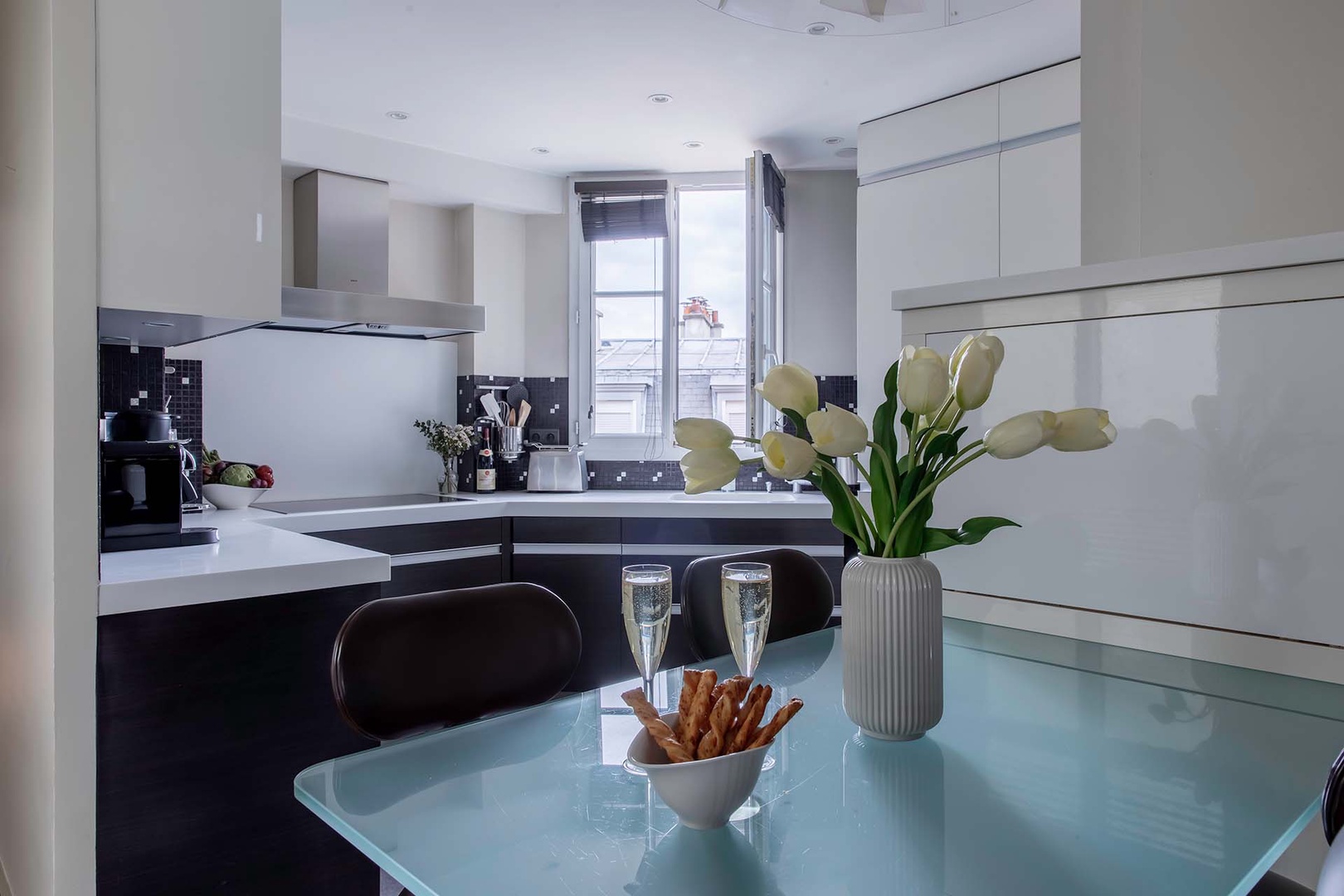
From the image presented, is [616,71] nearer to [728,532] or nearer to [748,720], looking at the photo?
[728,532]

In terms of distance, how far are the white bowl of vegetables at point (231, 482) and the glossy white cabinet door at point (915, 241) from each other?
7.94ft

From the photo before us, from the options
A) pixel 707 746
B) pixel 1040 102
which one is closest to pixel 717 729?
pixel 707 746

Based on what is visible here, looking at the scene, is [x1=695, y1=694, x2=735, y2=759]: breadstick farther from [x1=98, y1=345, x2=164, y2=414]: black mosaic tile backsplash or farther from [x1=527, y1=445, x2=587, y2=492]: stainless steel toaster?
[x1=527, y1=445, x2=587, y2=492]: stainless steel toaster

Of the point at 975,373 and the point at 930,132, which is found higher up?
the point at 930,132

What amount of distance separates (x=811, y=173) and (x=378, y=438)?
2.43 meters

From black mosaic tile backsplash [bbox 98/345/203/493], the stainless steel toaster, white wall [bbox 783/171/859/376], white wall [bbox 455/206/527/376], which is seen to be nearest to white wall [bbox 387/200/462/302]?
white wall [bbox 455/206/527/376]

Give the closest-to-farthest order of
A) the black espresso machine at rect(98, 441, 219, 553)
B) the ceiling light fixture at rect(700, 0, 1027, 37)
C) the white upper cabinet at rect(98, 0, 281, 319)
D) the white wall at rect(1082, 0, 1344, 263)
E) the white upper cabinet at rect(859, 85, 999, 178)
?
the ceiling light fixture at rect(700, 0, 1027, 37)
the white wall at rect(1082, 0, 1344, 263)
the white upper cabinet at rect(98, 0, 281, 319)
the black espresso machine at rect(98, 441, 219, 553)
the white upper cabinet at rect(859, 85, 999, 178)

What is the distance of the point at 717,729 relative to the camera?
702 millimetres

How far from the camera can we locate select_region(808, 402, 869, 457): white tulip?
831 millimetres

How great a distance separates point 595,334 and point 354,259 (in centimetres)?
118

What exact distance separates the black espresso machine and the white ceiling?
1.43 metres

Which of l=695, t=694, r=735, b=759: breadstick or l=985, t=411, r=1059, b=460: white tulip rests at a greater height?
l=985, t=411, r=1059, b=460: white tulip

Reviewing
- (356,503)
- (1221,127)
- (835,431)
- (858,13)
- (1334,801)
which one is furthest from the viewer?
(356,503)

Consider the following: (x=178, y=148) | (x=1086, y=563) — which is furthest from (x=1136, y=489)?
(x=178, y=148)
